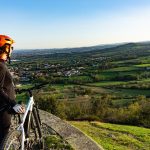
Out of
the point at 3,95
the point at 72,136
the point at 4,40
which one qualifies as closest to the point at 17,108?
the point at 3,95

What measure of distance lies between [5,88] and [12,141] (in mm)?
799

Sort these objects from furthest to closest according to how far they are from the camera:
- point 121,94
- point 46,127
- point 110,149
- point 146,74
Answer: point 146,74
point 121,94
point 46,127
point 110,149

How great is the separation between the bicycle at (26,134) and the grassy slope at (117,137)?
2.77 m

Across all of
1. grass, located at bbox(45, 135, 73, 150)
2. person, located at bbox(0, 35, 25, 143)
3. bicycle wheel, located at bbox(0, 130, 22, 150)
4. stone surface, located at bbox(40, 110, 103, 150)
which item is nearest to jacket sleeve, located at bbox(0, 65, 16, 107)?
person, located at bbox(0, 35, 25, 143)

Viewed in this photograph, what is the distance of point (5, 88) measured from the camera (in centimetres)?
511

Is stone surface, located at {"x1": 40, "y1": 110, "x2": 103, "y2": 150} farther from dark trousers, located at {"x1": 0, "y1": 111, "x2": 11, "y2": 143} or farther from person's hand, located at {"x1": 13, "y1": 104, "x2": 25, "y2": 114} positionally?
person's hand, located at {"x1": 13, "y1": 104, "x2": 25, "y2": 114}

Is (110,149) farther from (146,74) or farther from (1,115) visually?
(146,74)

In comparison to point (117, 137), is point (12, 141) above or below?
above

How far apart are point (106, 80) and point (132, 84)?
6.17m

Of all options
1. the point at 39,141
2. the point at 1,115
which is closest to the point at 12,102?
the point at 1,115

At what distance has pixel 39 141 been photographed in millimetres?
6742

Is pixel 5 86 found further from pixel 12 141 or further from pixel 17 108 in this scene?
pixel 12 141

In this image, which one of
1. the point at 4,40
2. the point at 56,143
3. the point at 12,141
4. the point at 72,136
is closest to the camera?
the point at 12,141

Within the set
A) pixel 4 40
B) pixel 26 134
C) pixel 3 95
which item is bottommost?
pixel 26 134
